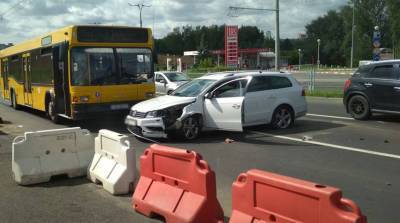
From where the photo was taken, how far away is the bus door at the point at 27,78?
61.7 feet

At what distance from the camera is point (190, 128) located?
12086 mm

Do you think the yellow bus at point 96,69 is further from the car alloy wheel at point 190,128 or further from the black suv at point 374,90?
the black suv at point 374,90

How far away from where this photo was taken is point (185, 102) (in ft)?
39.7

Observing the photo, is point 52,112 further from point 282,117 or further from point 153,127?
point 282,117

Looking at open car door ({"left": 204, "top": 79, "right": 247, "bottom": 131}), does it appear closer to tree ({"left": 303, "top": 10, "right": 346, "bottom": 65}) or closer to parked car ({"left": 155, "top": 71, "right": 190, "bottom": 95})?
parked car ({"left": 155, "top": 71, "right": 190, "bottom": 95})

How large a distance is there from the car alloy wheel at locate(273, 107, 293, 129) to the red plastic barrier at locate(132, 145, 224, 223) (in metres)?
7.24

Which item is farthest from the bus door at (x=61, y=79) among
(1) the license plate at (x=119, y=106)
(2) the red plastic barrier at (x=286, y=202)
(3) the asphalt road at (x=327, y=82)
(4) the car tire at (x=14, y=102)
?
(3) the asphalt road at (x=327, y=82)

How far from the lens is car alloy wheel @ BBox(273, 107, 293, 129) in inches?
526

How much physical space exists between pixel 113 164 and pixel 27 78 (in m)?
12.7

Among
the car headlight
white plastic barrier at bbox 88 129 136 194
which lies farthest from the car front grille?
white plastic barrier at bbox 88 129 136 194

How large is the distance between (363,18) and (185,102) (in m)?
106

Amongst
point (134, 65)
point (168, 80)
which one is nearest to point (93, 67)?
point (134, 65)

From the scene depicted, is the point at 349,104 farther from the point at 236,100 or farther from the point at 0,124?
the point at 0,124

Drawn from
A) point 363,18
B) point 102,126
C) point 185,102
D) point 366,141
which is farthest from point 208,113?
point 363,18
